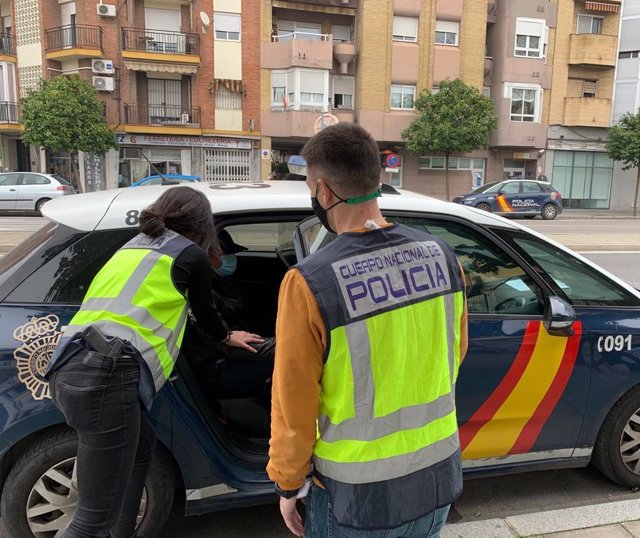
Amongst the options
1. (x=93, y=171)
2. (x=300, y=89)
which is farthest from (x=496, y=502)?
(x=93, y=171)

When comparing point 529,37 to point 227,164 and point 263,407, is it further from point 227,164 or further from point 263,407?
point 263,407

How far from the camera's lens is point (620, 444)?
9.94 ft

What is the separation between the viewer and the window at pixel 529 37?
94.1ft

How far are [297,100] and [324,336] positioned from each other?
2665 cm

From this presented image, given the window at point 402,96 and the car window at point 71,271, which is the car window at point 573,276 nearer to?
the car window at point 71,271

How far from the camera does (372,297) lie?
1.40 metres

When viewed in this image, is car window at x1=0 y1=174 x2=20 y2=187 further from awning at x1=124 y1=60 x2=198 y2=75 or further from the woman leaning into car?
the woman leaning into car

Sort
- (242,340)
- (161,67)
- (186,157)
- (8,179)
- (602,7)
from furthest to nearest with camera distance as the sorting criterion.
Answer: (602,7)
(186,157)
(161,67)
(8,179)
(242,340)

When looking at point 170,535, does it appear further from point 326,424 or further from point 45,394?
point 326,424

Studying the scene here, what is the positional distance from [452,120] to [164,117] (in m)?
13.4

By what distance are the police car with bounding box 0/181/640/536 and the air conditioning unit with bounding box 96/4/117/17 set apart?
26.4m

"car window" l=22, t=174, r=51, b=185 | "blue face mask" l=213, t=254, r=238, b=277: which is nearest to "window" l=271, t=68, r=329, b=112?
"car window" l=22, t=174, r=51, b=185

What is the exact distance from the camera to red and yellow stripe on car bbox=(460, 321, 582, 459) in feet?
8.96

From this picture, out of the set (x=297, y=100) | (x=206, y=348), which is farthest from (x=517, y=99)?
(x=206, y=348)
